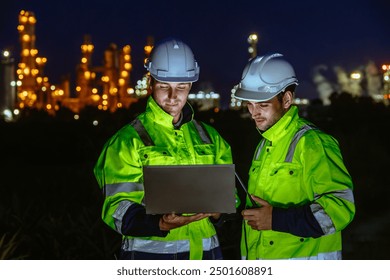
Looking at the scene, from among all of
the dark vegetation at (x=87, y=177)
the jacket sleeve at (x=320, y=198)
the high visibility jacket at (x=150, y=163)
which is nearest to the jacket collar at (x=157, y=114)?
the high visibility jacket at (x=150, y=163)

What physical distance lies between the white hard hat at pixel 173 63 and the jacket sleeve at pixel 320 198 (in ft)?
2.36

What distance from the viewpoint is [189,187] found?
393 centimetres

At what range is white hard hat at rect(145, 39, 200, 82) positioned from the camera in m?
4.31

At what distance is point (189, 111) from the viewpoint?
4.40 metres

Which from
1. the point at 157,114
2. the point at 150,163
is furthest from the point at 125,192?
the point at 157,114

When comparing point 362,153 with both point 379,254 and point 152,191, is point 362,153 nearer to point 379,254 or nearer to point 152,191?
point 379,254

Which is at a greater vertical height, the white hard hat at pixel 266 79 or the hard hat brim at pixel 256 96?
the white hard hat at pixel 266 79

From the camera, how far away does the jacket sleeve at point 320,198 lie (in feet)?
12.9

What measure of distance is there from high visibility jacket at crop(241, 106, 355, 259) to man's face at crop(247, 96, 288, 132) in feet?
0.17

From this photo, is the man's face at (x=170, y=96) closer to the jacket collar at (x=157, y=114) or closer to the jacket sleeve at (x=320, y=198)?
the jacket collar at (x=157, y=114)

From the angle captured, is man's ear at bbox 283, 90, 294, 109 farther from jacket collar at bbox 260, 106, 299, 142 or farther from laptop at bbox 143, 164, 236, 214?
laptop at bbox 143, 164, 236, 214

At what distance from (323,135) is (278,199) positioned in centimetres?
37

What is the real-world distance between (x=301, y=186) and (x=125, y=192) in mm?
830
